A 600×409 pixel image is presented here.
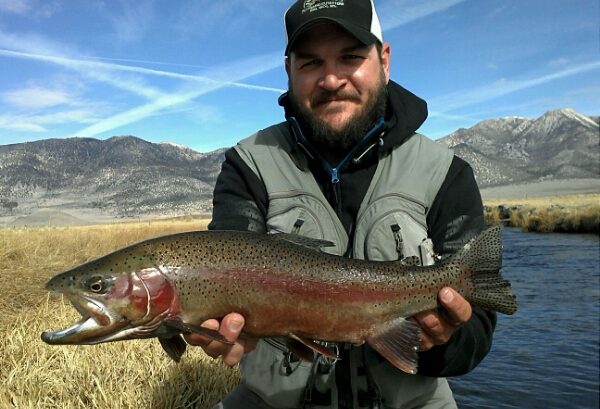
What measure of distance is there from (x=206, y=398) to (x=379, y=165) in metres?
3.06

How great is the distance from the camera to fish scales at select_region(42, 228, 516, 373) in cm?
264

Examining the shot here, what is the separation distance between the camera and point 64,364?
5.16 meters

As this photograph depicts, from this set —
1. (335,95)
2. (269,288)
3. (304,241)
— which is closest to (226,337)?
(269,288)

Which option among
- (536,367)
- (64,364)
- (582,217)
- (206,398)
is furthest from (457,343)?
(582,217)

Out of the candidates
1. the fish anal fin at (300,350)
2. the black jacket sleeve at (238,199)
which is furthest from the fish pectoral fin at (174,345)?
the black jacket sleeve at (238,199)

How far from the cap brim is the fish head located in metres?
1.98

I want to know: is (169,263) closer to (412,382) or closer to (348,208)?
(348,208)

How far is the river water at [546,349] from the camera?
8914 mm

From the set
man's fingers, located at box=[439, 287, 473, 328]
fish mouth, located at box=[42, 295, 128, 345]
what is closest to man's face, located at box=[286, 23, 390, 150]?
man's fingers, located at box=[439, 287, 473, 328]

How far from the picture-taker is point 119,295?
2.63m

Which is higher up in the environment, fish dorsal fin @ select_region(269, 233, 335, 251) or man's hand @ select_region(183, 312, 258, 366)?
fish dorsal fin @ select_region(269, 233, 335, 251)

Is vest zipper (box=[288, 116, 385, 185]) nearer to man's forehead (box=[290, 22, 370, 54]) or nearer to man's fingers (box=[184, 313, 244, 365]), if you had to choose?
man's forehead (box=[290, 22, 370, 54])

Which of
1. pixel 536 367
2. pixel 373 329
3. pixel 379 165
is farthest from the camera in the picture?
pixel 536 367

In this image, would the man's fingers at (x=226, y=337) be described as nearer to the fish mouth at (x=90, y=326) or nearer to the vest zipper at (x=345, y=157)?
the fish mouth at (x=90, y=326)
